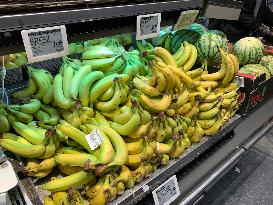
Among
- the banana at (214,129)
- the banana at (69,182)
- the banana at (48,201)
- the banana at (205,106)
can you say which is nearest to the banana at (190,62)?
the banana at (205,106)

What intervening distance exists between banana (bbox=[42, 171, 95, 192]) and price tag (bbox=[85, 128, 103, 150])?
0.10 meters

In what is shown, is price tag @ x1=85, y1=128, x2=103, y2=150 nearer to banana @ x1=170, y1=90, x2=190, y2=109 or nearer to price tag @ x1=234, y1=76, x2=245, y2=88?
banana @ x1=170, y1=90, x2=190, y2=109

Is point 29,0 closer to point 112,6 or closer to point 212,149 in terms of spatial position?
point 112,6

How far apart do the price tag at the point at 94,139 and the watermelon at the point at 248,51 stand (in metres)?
1.67

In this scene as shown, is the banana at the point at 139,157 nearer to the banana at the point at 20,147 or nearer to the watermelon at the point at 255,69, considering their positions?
the banana at the point at 20,147

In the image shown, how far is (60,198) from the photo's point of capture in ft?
3.40

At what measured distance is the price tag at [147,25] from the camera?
4.49ft

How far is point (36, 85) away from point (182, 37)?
1025mm

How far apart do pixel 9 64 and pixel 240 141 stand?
4.69 feet

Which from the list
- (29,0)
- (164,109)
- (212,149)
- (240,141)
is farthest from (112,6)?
(240,141)

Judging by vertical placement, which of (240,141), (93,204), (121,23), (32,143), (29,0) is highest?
(29,0)

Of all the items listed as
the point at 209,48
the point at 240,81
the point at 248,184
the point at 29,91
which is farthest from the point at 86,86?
the point at 248,184

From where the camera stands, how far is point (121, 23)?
129cm

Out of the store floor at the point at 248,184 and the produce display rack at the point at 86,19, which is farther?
the store floor at the point at 248,184
